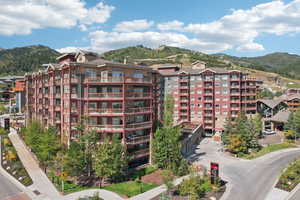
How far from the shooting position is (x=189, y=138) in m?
55.3

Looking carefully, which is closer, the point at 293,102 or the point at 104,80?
the point at 104,80

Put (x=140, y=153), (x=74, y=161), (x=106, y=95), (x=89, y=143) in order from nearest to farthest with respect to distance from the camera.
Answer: (x=74, y=161), (x=89, y=143), (x=106, y=95), (x=140, y=153)

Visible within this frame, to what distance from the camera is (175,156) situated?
1542 inches

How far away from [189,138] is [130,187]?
26122mm

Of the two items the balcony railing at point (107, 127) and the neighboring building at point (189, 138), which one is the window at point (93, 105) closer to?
the balcony railing at point (107, 127)

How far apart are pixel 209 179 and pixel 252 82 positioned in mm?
50110

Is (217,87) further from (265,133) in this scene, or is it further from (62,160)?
(62,160)

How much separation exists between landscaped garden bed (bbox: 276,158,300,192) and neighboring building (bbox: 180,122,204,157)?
66.0 feet

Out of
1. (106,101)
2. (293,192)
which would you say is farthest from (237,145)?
(106,101)

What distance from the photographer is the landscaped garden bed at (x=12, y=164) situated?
36.9 meters

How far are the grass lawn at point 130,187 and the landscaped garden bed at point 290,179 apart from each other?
20.7m

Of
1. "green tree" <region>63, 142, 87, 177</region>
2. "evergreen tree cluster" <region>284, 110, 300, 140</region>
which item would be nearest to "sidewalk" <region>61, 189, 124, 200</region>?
"green tree" <region>63, 142, 87, 177</region>

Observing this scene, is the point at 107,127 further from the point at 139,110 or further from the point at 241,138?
the point at 241,138

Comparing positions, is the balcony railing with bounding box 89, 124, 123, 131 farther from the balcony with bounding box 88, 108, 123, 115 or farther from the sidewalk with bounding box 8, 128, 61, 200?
the sidewalk with bounding box 8, 128, 61, 200
